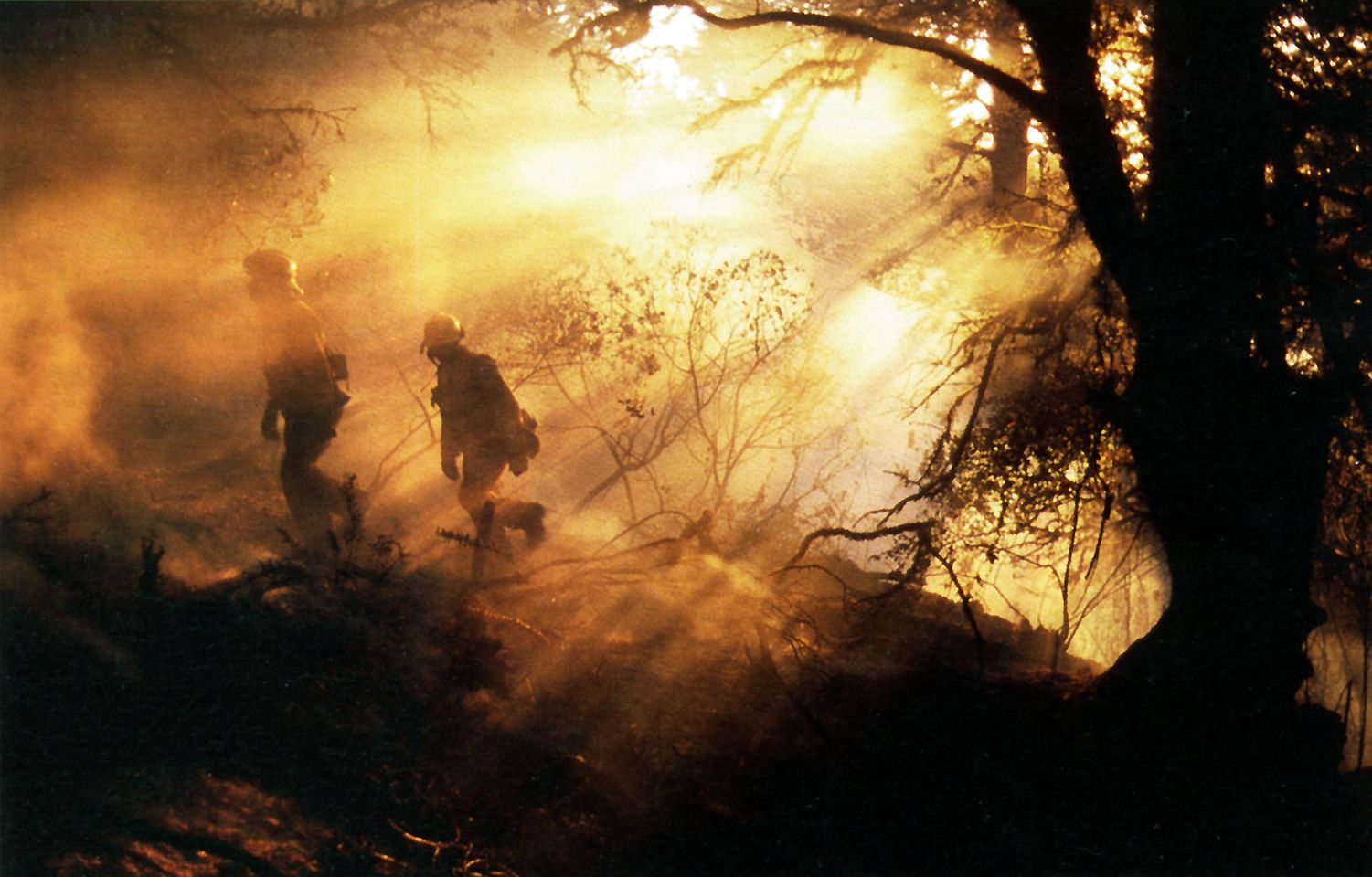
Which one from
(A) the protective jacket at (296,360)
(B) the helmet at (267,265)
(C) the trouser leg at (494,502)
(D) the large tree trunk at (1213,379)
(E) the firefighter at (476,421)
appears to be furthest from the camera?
(A) the protective jacket at (296,360)

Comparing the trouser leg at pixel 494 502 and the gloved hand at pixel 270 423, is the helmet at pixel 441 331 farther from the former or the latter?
the gloved hand at pixel 270 423

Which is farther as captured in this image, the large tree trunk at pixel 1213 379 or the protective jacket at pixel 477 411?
the protective jacket at pixel 477 411

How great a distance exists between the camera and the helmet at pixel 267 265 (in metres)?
9.09

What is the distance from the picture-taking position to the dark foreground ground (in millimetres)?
4453

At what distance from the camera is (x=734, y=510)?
13.1 m

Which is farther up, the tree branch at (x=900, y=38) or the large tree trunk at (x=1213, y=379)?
the tree branch at (x=900, y=38)

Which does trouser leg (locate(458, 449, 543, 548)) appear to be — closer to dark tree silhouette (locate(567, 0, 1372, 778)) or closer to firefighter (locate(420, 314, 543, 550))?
firefighter (locate(420, 314, 543, 550))

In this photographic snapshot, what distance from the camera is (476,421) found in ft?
28.7

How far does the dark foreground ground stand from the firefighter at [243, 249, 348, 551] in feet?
9.00

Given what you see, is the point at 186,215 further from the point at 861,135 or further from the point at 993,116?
the point at 861,135

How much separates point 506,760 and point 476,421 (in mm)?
3906

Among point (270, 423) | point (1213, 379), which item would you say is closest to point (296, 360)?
point (270, 423)

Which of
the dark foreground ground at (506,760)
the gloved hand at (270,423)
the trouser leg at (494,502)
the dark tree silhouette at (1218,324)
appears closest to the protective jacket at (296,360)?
the gloved hand at (270,423)

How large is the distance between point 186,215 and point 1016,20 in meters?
8.49
